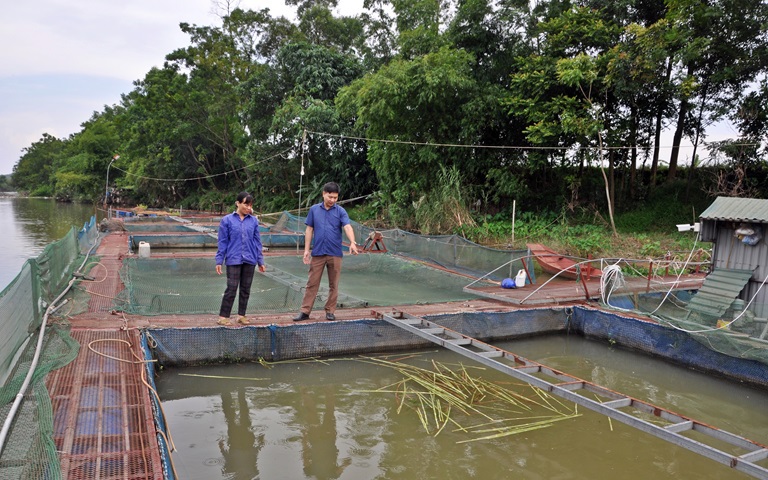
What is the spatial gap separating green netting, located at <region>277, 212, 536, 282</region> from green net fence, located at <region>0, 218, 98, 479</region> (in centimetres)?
565

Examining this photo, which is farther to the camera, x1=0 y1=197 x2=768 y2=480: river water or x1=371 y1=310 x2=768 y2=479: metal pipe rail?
x1=0 y1=197 x2=768 y2=480: river water

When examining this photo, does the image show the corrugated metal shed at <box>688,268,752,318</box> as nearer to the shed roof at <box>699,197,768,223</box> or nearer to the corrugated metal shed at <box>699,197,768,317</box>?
the corrugated metal shed at <box>699,197,768,317</box>

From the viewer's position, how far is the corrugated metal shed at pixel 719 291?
20.1ft

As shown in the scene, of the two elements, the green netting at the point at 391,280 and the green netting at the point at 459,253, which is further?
the green netting at the point at 459,253

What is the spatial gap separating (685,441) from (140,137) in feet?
119

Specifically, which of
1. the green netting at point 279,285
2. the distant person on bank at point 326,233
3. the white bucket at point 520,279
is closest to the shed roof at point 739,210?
the white bucket at point 520,279

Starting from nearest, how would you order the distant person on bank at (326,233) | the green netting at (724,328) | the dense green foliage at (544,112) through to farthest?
the green netting at (724,328), the distant person on bank at (326,233), the dense green foliage at (544,112)

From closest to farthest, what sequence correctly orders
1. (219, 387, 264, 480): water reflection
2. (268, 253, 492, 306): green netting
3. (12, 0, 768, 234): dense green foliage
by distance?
(219, 387, 264, 480): water reflection < (268, 253, 492, 306): green netting < (12, 0, 768, 234): dense green foliage

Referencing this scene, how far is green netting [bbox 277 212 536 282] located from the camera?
8547 millimetres

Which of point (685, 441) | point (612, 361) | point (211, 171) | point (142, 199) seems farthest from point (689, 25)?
point (142, 199)

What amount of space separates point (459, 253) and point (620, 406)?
20.2ft

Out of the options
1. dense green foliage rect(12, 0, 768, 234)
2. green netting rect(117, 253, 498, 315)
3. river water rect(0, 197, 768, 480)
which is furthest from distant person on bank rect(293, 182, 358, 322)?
dense green foliage rect(12, 0, 768, 234)

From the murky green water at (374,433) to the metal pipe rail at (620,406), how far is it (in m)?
0.34

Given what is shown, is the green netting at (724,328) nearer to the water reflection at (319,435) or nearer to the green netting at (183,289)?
the water reflection at (319,435)
